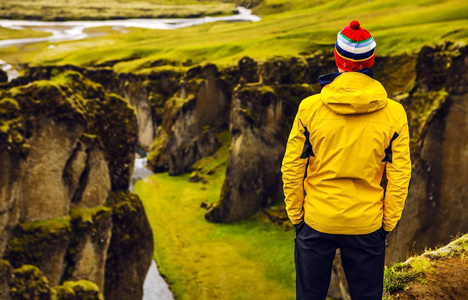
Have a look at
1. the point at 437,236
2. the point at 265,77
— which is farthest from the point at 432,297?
the point at 265,77

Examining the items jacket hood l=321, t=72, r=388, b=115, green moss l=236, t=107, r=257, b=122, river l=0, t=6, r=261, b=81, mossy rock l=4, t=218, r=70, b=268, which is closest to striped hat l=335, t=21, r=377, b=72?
jacket hood l=321, t=72, r=388, b=115

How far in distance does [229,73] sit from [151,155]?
18.6 meters

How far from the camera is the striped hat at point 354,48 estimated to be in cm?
740

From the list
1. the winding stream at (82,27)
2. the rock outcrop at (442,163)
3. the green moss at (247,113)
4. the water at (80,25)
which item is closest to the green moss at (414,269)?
the rock outcrop at (442,163)

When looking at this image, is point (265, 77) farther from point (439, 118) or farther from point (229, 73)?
point (439, 118)

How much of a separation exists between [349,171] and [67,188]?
68.3 ft

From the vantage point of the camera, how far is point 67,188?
2480cm

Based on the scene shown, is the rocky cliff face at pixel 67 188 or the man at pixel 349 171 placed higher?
the man at pixel 349 171

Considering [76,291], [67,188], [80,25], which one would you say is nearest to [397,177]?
[76,291]

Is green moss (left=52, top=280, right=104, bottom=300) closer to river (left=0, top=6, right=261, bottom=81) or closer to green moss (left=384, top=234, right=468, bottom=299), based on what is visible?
green moss (left=384, top=234, right=468, bottom=299)

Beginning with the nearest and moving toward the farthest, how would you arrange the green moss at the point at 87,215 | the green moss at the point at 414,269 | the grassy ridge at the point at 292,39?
the green moss at the point at 414,269
the green moss at the point at 87,215
the grassy ridge at the point at 292,39

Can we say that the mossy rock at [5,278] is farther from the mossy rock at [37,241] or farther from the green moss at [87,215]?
the green moss at [87,215]

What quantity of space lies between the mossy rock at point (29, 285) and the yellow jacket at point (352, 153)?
1779cm

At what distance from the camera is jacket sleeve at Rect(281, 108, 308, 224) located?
7426mm
